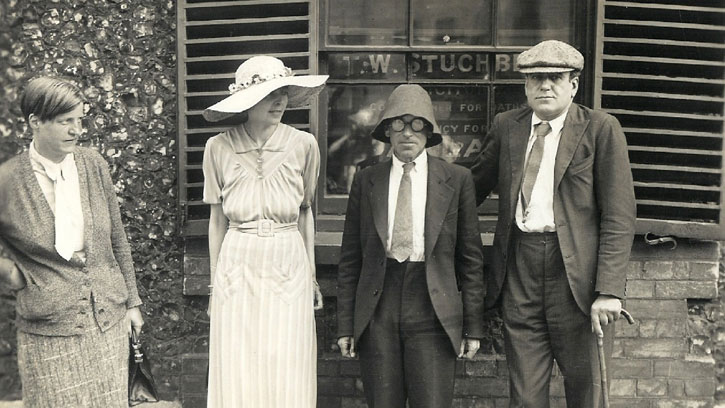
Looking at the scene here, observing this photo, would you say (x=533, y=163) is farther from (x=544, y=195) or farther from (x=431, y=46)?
(x=431, y=46)

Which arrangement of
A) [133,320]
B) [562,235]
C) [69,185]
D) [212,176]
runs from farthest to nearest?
1. [212,176]
2. [562,235]
3. [133,320]
4. [69,185]

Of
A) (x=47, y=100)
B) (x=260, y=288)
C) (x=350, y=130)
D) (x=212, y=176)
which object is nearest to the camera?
(x=47, y=100)

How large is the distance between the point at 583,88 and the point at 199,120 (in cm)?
220

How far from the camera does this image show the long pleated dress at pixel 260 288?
3609mm

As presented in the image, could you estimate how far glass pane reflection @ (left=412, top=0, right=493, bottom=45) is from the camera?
458 cm

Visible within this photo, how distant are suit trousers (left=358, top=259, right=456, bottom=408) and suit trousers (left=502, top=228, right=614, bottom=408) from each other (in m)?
0.33

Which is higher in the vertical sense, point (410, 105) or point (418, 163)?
point (410, 105)

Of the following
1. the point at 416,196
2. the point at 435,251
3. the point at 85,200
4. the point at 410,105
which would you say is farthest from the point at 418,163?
the point at 85,200

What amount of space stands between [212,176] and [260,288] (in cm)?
58

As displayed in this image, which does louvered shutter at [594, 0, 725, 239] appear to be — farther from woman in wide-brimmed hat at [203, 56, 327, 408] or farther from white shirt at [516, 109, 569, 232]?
woman in wide-brimmed hat at [203, 56, 327, 408]

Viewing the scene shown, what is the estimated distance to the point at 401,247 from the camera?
365 cm

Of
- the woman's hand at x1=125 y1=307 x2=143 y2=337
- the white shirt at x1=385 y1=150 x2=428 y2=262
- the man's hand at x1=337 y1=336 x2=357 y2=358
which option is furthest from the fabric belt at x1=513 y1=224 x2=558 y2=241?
the woman's hand at x1=125 y1=307 x2=143 y2=337

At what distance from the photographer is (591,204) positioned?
11.7 ft

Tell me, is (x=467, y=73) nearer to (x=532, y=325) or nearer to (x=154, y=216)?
(x=532, y=325)
